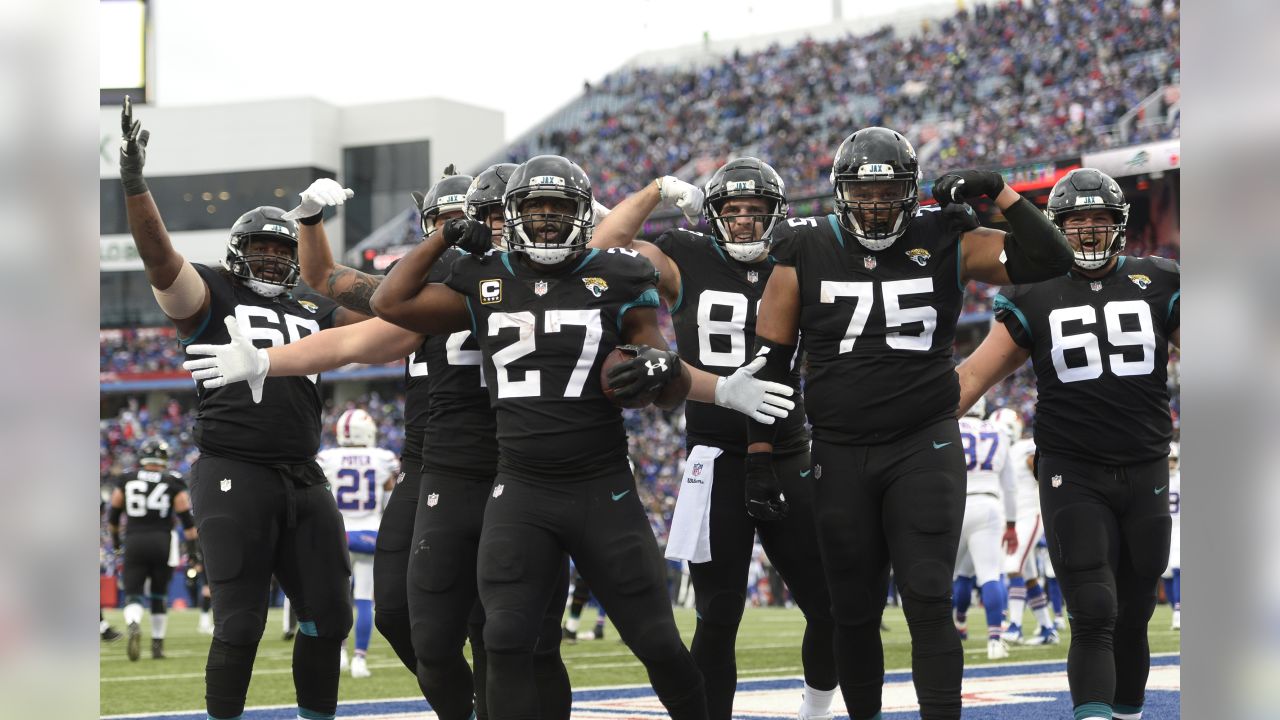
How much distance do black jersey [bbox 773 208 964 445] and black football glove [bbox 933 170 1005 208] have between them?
16 centimetres

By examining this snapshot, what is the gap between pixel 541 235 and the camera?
14.2 ft

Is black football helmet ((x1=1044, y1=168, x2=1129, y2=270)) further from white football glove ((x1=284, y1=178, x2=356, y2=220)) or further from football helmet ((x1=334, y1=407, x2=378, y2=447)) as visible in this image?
football helmet ((x1=334, y1=407, x2=378, y2=447))

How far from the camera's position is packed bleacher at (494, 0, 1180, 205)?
28.2 m

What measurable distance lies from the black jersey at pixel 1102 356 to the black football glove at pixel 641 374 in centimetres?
176

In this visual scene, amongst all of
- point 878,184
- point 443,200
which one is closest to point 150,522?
point 443,200

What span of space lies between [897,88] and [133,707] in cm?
2902

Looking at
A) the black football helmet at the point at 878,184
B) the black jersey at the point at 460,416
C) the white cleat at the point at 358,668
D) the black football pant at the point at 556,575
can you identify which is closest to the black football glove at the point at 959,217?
the black football helmet at the point at 878,184

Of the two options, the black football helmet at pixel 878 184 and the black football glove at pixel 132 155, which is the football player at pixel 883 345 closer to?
the black football helmet at pixel 878 184

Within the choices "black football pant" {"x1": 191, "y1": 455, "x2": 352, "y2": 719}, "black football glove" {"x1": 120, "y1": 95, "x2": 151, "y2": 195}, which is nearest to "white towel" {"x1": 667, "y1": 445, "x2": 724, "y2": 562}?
"black football pant" {"x1": 191, "y1": 455, "x2": 352, "y2": 719}

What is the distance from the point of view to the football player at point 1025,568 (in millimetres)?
11188
